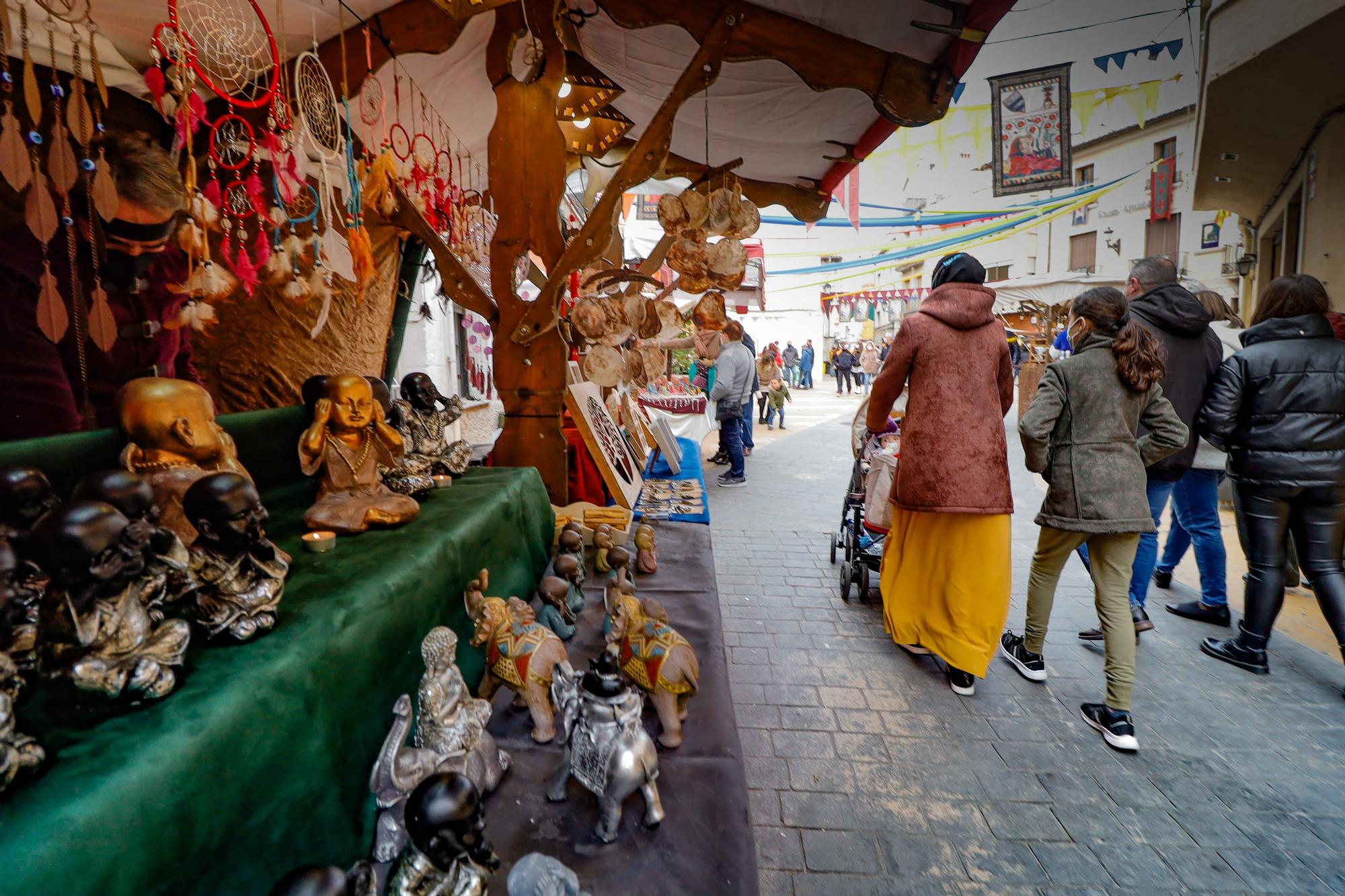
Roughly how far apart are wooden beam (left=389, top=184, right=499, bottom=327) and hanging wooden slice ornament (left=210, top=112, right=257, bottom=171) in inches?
26.8

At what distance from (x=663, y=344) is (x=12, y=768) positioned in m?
4.73

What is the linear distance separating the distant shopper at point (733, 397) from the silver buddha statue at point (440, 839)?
7.05 meters

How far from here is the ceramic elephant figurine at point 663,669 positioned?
1.53 meters

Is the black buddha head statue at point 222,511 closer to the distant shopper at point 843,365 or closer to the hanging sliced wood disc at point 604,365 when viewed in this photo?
the hanging sliced wood disc at point 604,365

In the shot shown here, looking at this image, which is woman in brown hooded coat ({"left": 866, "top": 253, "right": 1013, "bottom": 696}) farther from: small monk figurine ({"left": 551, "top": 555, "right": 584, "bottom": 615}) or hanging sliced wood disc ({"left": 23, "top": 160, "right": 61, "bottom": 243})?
hanging sliced wood disc ({"left": 23, "top": 160, "right": 61, "bottom": 243})

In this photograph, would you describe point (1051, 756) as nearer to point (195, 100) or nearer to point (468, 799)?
point (468, 799)

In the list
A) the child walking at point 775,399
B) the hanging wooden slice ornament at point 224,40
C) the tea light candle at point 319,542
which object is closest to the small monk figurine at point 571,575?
the tea light candle at point 319,542

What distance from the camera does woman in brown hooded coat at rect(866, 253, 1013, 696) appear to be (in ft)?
8.94

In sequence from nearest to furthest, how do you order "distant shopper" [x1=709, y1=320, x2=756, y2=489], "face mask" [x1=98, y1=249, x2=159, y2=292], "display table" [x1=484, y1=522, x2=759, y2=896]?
1. "display table" [x1=484, y1=522, x2=759, y2=896]
2. "face mask" [x1=98, y1=249, x2=159, y2=292]
3. "distant shopper" [x1=709, y1=320, x2=756, y2=489]

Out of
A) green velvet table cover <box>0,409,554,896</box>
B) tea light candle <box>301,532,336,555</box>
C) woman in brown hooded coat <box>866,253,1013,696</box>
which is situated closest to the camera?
green velvet table cover <box>0,409,554,896</box>

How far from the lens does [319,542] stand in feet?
5.03

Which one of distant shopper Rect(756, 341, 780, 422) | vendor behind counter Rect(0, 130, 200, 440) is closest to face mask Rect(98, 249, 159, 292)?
vendor behind counter Rect(0, 130, 200, 440)

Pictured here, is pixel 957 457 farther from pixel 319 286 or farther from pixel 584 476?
pixel 319 286

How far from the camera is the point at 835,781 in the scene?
234cm
